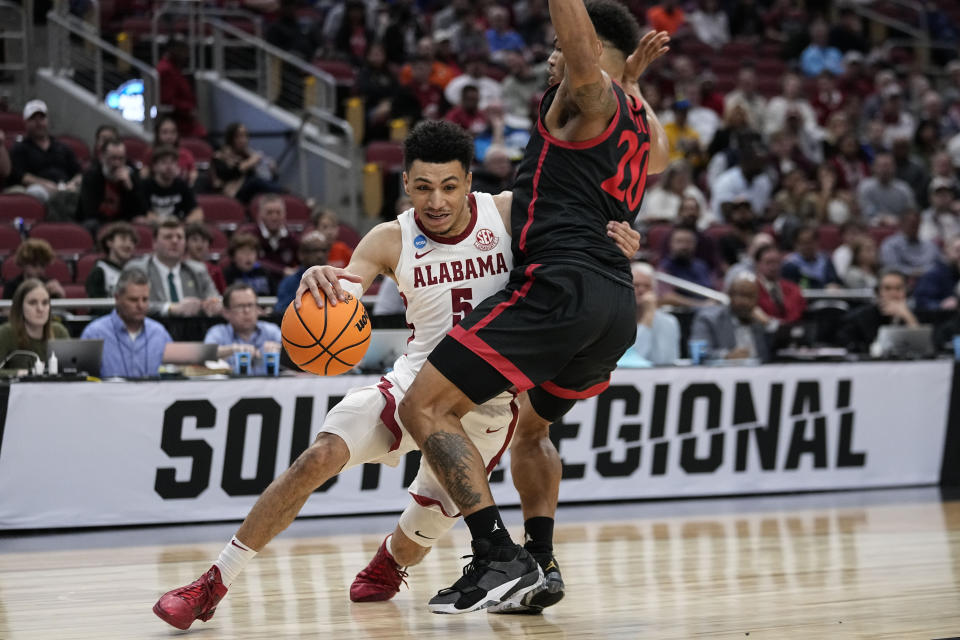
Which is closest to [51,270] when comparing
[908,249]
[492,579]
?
[492,579]

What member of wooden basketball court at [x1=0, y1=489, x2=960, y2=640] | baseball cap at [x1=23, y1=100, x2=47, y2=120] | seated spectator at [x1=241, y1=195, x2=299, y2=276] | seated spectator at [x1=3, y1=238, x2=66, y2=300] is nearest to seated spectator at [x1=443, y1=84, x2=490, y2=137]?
seated spectator at [x1=241, y1=195, x2=299, y2=276]

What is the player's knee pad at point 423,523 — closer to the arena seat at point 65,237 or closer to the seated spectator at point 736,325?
the seated spectator at point 736,325

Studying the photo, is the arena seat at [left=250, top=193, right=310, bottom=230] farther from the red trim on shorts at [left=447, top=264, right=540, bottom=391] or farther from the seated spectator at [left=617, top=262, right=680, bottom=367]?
the red trim on shorts at [left=447, top=264, right=540, bottom=391]

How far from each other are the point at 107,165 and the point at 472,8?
712 cm

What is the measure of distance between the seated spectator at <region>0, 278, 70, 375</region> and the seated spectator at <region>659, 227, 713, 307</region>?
580 cm

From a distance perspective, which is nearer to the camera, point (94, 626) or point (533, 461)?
point (94, 626)

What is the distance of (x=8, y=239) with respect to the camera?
10.9 metres

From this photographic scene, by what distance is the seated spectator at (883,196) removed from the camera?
1579 cm

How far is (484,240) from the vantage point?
496cm

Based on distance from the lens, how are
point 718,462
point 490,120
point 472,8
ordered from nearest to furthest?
point 718,462 → point 490,120 → point 472,8

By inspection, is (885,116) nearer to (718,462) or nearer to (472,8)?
(472,8)

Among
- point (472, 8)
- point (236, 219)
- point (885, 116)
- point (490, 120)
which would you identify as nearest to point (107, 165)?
point (236, 219)

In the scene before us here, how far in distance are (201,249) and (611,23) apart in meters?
6.07

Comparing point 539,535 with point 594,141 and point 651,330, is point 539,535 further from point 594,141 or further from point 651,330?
point 651,330
